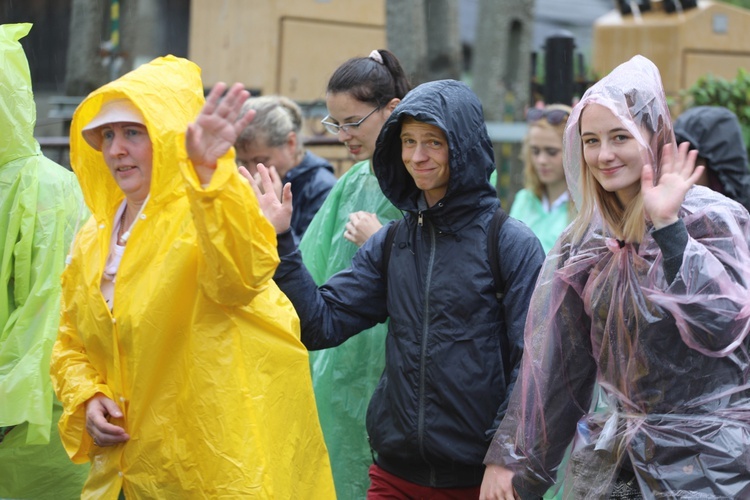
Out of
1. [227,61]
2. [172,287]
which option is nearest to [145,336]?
[172,287]

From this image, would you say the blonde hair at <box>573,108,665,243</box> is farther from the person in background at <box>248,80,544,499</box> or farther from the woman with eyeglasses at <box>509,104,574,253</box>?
the woman with eyeglasses at <box>509,104,574,253</box>

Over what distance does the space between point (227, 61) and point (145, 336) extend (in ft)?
31.7

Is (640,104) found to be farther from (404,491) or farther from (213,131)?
(404,491)

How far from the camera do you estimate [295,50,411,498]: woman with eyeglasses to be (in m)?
4.63

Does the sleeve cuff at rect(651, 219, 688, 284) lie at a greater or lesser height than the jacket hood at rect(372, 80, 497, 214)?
lesser

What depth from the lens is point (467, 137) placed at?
381 centimetres

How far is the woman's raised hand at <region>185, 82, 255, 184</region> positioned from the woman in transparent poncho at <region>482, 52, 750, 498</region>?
40.7 inches

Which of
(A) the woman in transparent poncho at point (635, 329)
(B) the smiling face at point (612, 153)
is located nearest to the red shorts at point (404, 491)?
(A) the woman in transparent poncho at point (635, 329)

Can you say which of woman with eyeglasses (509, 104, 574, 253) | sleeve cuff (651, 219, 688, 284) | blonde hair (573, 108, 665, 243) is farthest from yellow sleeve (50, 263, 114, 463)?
woman with eyeglasses (509, 104, 574, 253)

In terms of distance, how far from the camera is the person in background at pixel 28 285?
4.34 meters

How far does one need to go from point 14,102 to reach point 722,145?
3151 mm

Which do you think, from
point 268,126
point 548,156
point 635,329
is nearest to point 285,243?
point 635,329

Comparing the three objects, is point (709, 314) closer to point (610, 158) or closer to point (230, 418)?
point (610, 158)

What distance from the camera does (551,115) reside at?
6.73 meters
